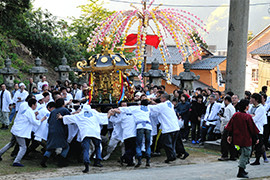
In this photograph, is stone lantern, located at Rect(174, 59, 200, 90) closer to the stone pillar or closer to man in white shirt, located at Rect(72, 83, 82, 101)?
man in white shirt, located at Rect(72, 83, 82, 101)

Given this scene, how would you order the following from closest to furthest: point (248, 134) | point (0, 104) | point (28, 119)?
point (248, 134), point (28, 119), point (0, 104)

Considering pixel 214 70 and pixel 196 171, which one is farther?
pixel 214 70

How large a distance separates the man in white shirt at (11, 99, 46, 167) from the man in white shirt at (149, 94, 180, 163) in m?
3.18

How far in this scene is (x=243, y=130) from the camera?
895cm

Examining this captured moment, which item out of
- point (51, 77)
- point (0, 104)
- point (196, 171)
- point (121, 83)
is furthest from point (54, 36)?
point (196, 171)

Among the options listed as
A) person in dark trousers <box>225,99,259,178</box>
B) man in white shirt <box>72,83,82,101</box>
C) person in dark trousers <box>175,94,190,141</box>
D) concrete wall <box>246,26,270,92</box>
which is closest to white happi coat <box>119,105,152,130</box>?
person in dark trousers <box>225,99,259,178</box>

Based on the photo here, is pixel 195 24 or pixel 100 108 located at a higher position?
pixel 195 24

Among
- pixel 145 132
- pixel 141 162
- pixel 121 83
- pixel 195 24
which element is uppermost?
pixel 195 24

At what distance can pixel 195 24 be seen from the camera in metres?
11.7

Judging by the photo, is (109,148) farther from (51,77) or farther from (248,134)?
(51,77)

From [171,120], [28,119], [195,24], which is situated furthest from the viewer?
[195,24]

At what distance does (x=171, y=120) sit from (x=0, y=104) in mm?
8228

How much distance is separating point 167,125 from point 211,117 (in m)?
2.92

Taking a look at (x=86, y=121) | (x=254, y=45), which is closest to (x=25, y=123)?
(x=86, y=121)
